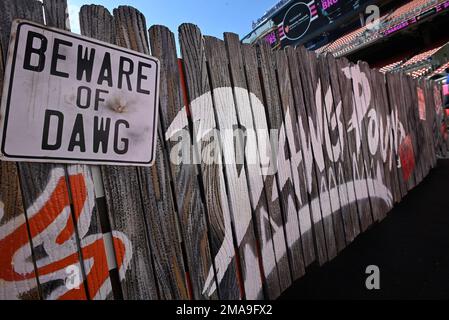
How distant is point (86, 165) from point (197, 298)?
869 mm

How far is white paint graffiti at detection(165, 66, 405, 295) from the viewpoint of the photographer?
1.64 meters

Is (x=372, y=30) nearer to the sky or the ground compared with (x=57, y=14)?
nearer to the sky

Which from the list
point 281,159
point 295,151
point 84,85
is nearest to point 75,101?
point 84,85

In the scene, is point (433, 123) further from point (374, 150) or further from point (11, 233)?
point (11, 233)

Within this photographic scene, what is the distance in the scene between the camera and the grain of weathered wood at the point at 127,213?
4.19 ft

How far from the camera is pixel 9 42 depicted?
3.51 ft

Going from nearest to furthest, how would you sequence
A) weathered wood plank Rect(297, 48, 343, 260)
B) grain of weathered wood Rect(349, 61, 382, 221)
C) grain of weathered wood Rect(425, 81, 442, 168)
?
weathered wood plank Rect(297, 48, 343, 260)
grain of weathered wood Rect(349, 61, 382, 221)
grain of weathered wood Rect(425, 81, 442, 168)

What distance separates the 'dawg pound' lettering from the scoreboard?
89.6 feet

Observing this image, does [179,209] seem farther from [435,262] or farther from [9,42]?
[435,262]

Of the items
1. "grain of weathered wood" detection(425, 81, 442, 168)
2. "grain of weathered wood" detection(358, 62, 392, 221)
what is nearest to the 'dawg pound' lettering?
"grain of weathered wood" detection(358, 62, 392, 221)

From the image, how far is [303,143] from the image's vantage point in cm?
230

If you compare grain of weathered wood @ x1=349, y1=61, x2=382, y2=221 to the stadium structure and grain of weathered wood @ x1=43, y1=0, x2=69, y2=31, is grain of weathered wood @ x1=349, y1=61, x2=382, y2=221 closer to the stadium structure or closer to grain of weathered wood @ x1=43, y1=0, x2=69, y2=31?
grain of weathered wood @ x1=43, y1=0, x2=69, y2=31

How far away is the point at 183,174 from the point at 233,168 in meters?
0.36
